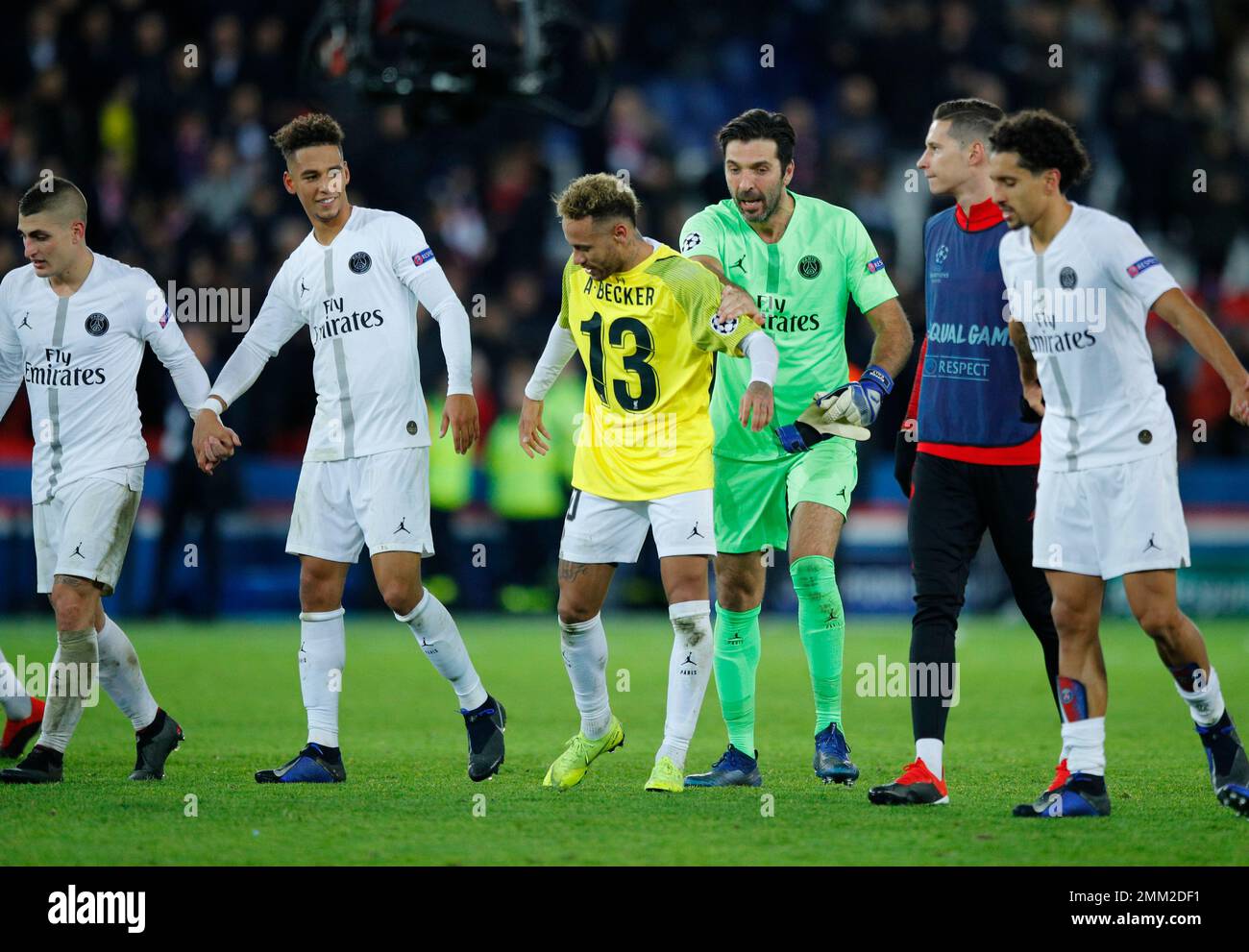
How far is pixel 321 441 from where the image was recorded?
690 centimetres

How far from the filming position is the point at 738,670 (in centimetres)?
691

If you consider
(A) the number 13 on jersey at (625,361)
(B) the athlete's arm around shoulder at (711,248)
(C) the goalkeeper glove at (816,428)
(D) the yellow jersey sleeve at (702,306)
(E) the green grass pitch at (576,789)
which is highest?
(B) the athlete's arm around shoulder at (711,248)

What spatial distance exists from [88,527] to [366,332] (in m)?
1.30

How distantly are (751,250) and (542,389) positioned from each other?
1.01 m

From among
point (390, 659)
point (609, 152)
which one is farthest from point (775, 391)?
point (609, 152)

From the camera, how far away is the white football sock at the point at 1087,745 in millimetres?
5879

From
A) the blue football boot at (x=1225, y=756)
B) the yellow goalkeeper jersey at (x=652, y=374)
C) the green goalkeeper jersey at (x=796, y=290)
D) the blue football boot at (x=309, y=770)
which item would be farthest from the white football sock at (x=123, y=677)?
the blue football boot at (x=1225, y=756)

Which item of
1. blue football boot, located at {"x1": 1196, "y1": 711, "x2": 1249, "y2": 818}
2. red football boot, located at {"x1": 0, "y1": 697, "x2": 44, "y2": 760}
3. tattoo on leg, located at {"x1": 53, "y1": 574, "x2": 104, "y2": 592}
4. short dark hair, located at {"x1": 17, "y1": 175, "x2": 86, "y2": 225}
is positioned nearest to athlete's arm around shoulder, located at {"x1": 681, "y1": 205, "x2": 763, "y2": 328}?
blue football boot, located at {"x1": 1196, "y1": 711, "x2": 1249, "y2": 818}

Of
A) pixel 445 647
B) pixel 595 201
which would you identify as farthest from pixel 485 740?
pixel 595 201

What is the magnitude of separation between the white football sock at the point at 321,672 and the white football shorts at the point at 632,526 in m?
0.99

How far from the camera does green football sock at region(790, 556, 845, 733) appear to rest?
6.94 metres

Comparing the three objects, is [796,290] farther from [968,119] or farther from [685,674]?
[685,674]

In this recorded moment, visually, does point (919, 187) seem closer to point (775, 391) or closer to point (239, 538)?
point (239, 538)

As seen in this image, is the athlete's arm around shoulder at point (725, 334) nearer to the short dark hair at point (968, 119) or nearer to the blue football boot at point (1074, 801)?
the short dark hair at point (968, 119)
